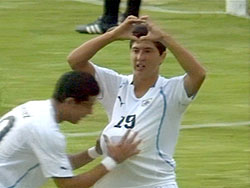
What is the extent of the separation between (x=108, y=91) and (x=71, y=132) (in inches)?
132

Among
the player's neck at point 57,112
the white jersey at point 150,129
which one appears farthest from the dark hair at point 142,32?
the player's neck at point 57,112

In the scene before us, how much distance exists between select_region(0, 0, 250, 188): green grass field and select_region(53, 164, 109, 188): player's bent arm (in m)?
2.18

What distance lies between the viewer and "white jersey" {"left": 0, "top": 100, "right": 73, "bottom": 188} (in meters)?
5.64

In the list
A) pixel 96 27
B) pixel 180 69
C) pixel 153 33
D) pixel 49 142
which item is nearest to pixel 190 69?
pixel 153 33

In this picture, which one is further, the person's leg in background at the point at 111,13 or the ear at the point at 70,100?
the person's leg in background at the point at 111,13

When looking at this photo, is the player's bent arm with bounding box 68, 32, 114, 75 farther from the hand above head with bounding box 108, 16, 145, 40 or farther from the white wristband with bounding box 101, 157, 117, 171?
the white wristband with bounding box 101, 157, 117, 171

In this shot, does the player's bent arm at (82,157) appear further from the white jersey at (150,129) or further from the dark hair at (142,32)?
the dark hair at (142,32)

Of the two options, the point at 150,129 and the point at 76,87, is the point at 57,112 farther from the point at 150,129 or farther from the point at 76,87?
the point at 150,129

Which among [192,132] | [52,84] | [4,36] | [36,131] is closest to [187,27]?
[4,36]

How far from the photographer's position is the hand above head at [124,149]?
19.4 ft

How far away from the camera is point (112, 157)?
19.4ft

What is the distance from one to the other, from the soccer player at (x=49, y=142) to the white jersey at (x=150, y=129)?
0.97ft

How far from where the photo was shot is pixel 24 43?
45.6 ft

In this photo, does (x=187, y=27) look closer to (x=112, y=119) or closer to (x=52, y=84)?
(x=52, y=84)
